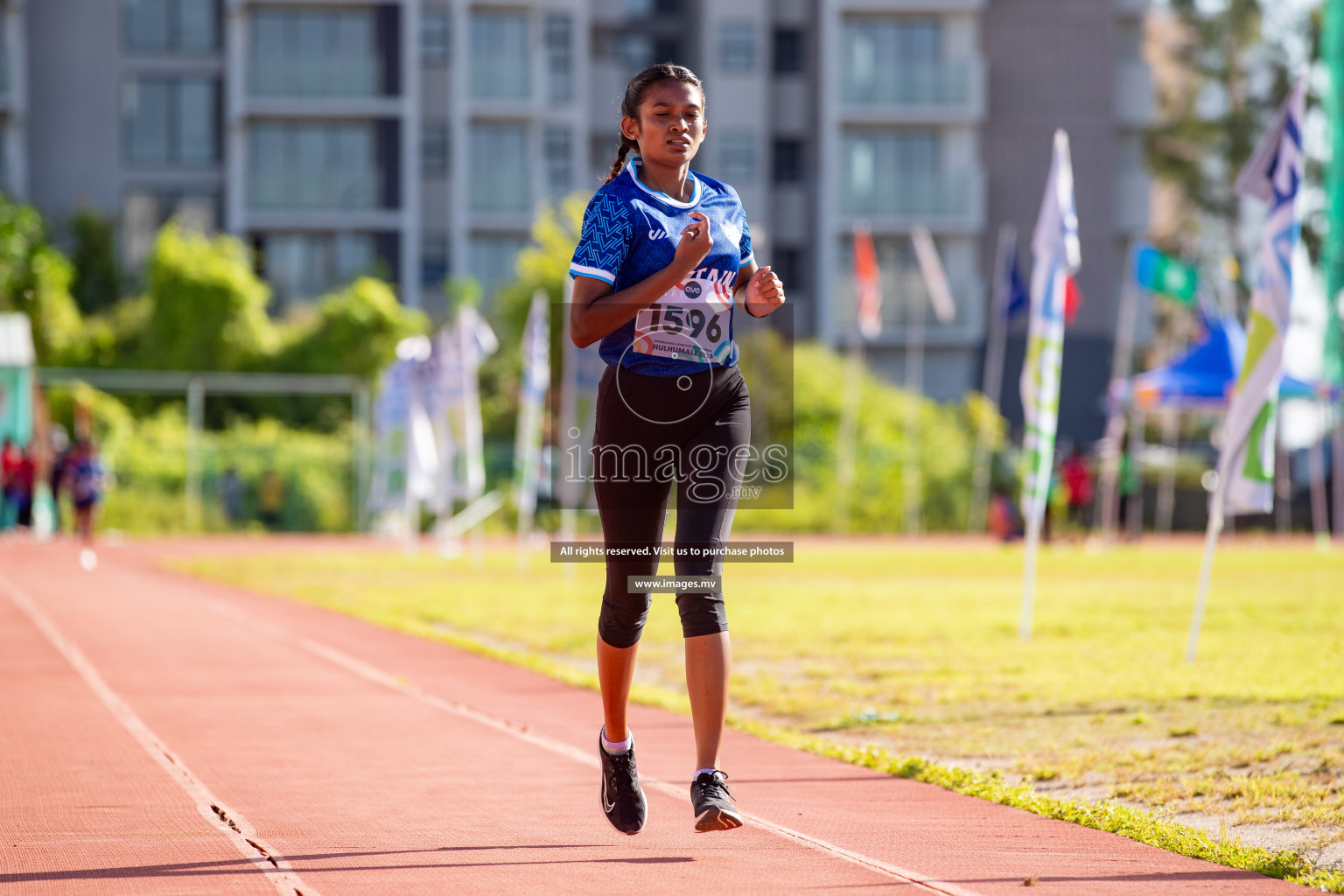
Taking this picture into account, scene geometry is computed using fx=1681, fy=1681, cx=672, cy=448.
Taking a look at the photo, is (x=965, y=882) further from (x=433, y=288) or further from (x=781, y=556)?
(x=433, y=288)

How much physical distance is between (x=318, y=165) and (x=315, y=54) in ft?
10.3

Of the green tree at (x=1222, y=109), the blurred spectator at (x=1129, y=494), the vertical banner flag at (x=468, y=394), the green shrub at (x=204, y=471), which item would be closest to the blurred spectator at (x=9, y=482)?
the green shrub at (x=204, y=471)

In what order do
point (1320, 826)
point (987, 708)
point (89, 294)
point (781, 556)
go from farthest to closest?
point (89, 294), point (987, 708), point (781, 556), point (1320, 826)

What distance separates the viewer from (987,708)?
816cm

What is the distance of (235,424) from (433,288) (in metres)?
13.2

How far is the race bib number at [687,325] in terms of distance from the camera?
15.3 feet

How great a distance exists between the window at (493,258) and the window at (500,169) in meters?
1.01

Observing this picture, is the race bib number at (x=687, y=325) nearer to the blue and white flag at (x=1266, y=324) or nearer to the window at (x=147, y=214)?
the blue and white flag at (x=1266, y=324)

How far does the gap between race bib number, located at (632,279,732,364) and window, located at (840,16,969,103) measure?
150ft

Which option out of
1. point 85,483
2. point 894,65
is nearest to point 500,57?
point 894,65

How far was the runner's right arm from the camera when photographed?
447 centimetres

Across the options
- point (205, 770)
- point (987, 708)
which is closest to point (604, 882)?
point (205, 770)

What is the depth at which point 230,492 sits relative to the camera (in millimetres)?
31562

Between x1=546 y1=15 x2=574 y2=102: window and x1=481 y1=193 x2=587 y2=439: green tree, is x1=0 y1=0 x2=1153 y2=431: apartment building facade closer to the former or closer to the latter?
x1=546 y1=15 x2=574 y2=102: window
